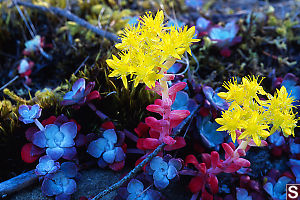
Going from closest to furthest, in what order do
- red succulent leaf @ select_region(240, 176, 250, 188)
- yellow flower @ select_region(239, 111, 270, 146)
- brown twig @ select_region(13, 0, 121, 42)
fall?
yellow flower @ select_region(239, 111, 270, 146)
red succulent leaf @ select_region(240, 176, 250, 188)
brown twig @ select_region(13, 0, 121, 42)

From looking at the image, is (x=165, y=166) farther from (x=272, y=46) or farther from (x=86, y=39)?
(x=272, y=46)

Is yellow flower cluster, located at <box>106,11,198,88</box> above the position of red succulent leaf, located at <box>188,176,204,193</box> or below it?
above

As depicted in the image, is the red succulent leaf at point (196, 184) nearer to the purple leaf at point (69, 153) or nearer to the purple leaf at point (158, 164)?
the purple leaf at point (158, 164)

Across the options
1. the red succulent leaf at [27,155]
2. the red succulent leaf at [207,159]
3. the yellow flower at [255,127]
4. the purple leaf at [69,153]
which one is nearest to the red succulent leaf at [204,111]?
the red succulent leaf at [207,159]

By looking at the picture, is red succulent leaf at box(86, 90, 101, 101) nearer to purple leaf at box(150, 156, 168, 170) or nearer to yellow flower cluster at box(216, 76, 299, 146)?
purple leaf at box(150, 156, 168, 170)

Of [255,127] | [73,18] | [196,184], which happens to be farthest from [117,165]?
[73,18]

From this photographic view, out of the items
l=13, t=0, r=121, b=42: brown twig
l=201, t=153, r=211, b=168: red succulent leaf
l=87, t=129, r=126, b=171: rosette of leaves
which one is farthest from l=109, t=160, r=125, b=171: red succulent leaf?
l=13, t=0, r=121, b=42: brown twig
